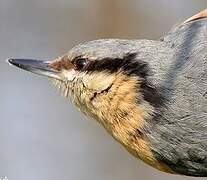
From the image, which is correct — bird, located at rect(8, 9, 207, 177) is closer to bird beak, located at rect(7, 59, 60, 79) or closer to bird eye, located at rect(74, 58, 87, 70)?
bird eye, located at rect(74, 58, 87, 70)

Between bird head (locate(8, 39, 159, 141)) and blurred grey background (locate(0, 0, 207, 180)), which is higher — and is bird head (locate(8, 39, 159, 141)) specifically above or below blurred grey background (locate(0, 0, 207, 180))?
above

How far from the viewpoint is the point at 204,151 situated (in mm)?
3098

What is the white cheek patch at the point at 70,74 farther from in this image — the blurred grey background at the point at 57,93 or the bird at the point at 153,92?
the blurred grey background at the point at 57,93

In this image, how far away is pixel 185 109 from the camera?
3078 mm

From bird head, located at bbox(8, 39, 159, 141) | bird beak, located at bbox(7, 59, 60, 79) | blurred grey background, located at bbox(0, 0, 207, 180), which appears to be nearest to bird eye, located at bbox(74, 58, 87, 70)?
bird head, located at bbox(8, 39, 159, 141)

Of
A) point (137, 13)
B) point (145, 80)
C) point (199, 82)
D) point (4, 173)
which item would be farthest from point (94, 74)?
point (137, 13)

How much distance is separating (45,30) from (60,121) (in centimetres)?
67

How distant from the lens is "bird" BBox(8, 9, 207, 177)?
3.08m

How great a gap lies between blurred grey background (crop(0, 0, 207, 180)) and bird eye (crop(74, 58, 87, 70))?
2638mm

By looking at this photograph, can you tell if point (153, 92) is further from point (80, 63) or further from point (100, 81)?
point (80, 63)

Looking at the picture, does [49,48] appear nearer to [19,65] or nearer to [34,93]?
[34,93]

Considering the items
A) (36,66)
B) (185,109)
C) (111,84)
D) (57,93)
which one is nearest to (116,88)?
(111,84)

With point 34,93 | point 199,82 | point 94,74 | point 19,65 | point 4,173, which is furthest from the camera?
point 34,93

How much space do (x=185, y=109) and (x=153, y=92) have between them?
0.13m
